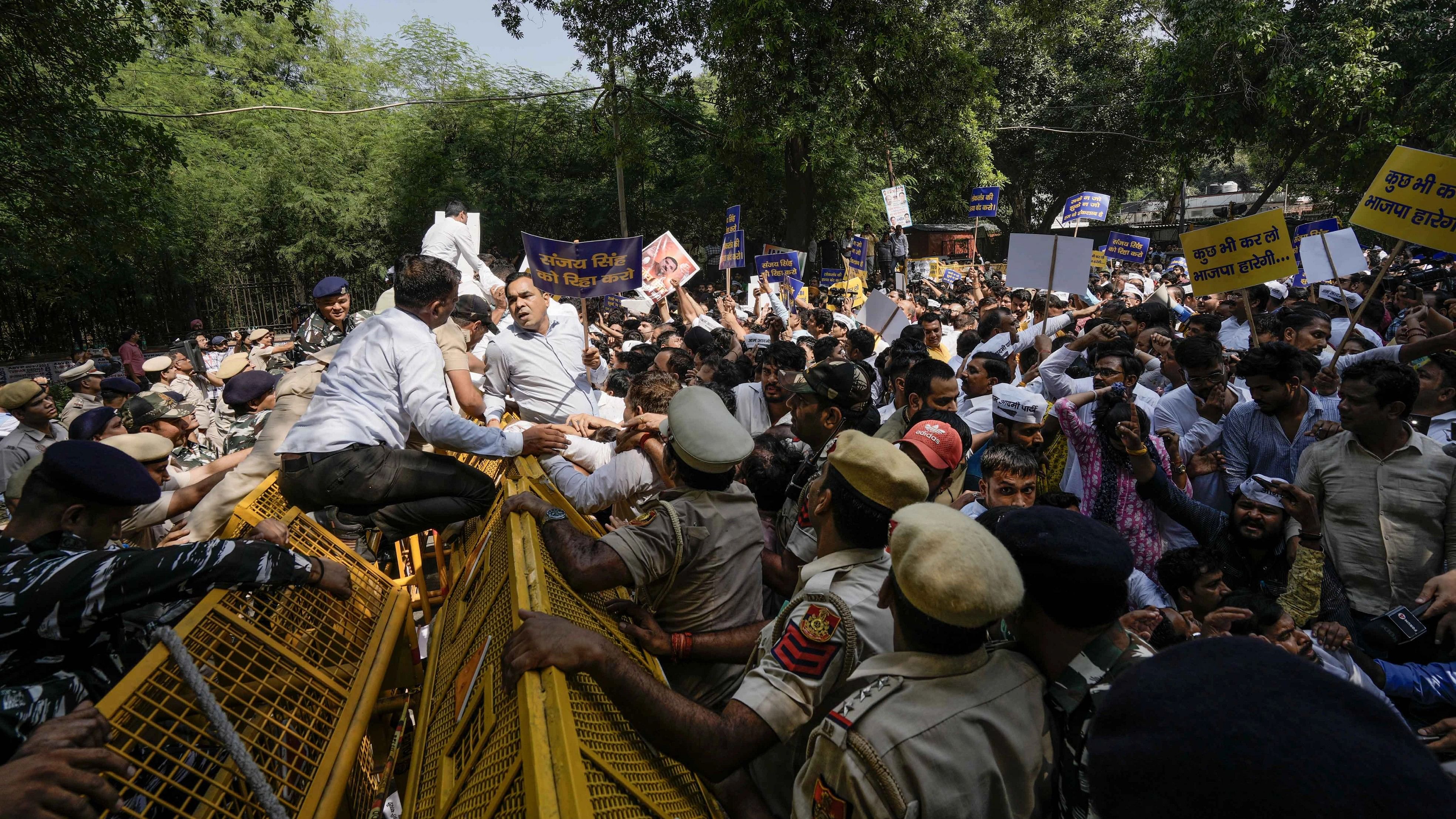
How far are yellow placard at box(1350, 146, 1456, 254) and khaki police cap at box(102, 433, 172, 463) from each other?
738 cm

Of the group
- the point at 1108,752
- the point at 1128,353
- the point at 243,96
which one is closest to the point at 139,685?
the point at 1108,752

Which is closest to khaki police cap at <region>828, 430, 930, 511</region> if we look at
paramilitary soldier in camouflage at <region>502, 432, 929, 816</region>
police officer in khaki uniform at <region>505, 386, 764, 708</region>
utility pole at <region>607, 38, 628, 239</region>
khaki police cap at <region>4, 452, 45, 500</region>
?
paramilitary soldier in camouflage at <region>502, 432, 929, 816</region>

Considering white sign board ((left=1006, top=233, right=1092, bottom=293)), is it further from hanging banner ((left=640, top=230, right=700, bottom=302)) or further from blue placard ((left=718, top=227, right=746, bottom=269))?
blue placard ((left=718, top=227, right=746, bottom=269))

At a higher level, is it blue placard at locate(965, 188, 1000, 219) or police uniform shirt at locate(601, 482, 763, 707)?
blue placard at locate(965, 188, 1000, 219)

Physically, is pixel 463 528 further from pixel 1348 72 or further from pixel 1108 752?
pixel 1348 72

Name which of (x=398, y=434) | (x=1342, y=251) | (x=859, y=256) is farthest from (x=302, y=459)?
(x=859, y=256)

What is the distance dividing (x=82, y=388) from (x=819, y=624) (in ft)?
32.4

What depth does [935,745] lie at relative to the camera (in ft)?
4.78

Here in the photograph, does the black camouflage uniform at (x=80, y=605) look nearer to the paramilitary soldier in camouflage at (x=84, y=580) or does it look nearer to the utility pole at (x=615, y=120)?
the paramilitary soldier in camouflage at (x=84, y=580)

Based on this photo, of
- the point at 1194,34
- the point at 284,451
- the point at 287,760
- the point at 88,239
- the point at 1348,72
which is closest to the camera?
the point at 287,760

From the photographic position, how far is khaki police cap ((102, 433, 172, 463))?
361 cm

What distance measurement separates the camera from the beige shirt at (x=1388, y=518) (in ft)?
10.5

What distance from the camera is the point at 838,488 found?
2.19 metres

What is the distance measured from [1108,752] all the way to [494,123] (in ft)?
92.3
